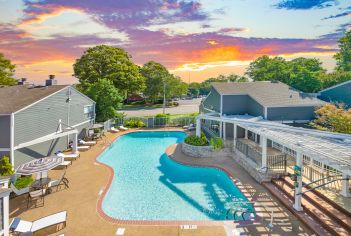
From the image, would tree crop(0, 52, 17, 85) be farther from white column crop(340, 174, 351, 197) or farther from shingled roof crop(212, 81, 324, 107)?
white column crop(340, 174, 351, 197)

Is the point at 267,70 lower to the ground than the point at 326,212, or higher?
higher

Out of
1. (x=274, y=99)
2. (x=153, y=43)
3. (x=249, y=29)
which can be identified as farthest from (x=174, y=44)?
(x=274, y=99)

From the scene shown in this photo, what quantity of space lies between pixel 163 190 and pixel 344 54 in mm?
49639

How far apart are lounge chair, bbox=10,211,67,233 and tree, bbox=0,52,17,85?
1476 inches

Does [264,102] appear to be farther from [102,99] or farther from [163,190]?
[102,99]

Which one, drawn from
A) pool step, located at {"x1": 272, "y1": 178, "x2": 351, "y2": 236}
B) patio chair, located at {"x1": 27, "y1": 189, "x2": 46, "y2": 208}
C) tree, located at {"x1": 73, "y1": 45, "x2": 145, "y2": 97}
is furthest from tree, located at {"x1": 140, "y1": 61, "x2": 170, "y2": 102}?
pool step, located at {"x1": 272, "y1": 178, "x2": 351, "y2": 236}

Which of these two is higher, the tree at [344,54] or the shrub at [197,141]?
the tree at [344,54]

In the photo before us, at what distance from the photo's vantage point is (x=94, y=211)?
11047 mm

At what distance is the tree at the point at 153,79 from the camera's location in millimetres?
60750

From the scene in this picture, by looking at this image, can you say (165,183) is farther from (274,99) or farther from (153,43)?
(153,43)

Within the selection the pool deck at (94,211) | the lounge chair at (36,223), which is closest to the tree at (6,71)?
the pool deck at (94,211)

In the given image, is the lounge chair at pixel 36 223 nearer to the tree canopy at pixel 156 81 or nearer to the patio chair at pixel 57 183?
the patio chair at pixel 57 183

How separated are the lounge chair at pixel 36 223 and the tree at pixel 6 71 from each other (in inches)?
1476

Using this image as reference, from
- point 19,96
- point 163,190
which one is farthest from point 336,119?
point 19,96
